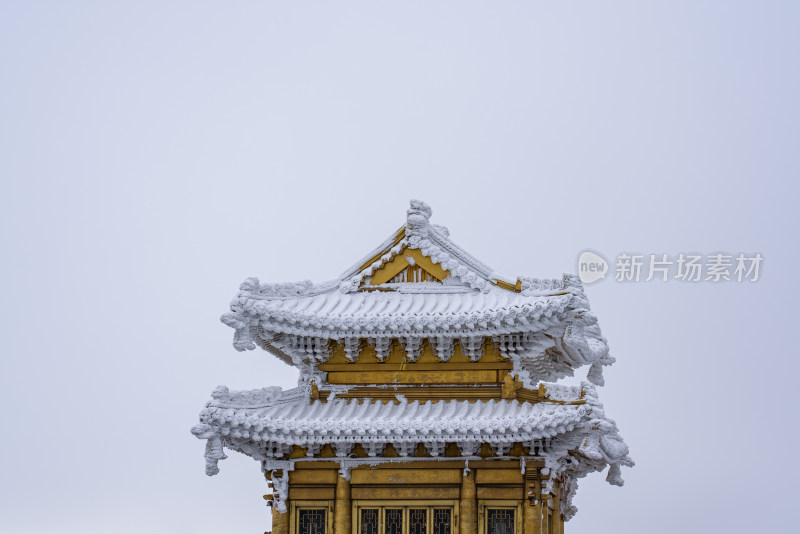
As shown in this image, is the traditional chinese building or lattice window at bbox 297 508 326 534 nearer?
the traditional chinese building

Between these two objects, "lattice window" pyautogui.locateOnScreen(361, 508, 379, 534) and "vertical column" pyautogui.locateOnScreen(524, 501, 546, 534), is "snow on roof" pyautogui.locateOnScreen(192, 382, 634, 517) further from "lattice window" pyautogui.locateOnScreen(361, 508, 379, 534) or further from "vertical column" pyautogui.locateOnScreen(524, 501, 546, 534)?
"lattice window" pyautogui.locateOnScreen(361, 508, 379, 534)

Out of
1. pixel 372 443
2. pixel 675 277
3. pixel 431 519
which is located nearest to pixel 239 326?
pixel 372 443

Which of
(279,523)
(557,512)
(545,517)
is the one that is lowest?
(279,523)

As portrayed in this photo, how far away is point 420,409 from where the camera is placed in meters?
18.5

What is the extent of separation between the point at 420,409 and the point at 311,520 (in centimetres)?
273

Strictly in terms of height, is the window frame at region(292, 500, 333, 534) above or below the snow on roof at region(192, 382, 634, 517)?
below

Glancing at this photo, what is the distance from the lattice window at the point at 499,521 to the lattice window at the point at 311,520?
2.88 meters

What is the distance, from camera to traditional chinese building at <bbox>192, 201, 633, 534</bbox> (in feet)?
57.2

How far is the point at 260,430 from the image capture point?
57.5 ft

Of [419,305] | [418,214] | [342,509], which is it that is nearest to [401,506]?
[342,509]

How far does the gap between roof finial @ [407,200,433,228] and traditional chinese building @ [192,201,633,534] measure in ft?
0.09

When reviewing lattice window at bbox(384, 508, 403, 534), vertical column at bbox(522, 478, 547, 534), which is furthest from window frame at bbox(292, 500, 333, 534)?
vertical column at bbox(522, 478, 547, 534)

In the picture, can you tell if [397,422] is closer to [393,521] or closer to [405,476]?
[405,476]

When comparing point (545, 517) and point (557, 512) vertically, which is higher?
point (557, 512)
